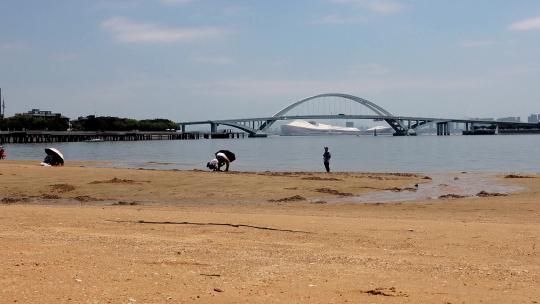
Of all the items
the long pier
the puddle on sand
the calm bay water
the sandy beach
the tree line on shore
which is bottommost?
the calm bay water

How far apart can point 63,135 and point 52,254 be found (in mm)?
154484

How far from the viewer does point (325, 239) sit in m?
9.90

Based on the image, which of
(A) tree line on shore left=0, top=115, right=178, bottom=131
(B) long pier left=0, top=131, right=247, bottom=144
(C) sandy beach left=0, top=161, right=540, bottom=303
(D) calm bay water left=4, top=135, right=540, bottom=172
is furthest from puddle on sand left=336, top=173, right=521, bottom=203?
(A) tree line on shore left=0, top=115, right=178, bottom=131

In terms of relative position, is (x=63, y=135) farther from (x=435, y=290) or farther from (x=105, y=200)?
(x=435, y=290)

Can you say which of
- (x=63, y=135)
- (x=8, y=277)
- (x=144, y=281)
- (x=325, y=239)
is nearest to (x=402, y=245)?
(x=325, y=239)

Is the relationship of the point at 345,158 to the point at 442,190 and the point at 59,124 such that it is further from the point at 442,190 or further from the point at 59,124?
the point at 59,124

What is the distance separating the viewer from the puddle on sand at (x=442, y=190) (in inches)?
816

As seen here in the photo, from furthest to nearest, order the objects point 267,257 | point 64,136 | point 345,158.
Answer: point 64,136, point 345,158, point 267,257

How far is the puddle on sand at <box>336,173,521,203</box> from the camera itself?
20.7 meters

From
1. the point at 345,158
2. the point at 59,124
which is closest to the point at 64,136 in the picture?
the point at 59,124

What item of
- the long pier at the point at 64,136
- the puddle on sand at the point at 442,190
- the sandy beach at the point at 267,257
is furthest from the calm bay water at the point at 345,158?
the long pier at the point at 64,136

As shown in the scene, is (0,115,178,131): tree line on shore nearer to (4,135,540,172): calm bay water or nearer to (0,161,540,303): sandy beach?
(4,135,540,172): calm bay water

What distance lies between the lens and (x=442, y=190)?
24031 mm

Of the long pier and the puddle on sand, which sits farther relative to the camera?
the long pier
